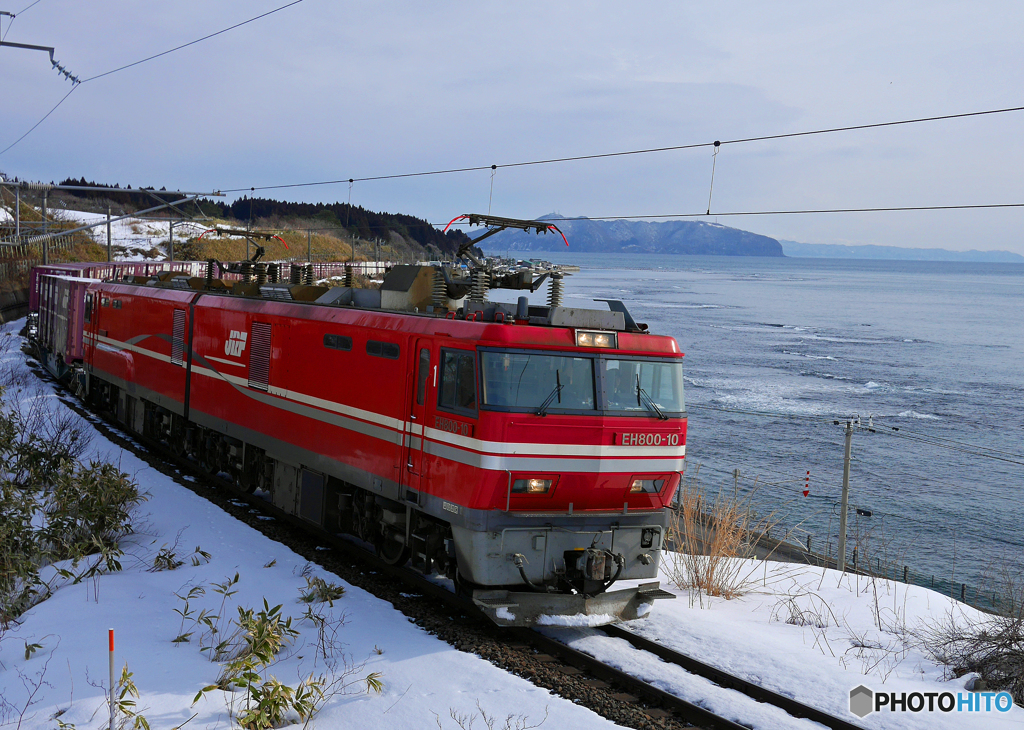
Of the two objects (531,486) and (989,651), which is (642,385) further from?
(989,651)

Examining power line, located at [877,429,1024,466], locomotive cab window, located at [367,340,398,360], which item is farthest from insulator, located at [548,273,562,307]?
power line, located at [877,429,1024,466]

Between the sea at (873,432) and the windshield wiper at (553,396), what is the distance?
5.14m

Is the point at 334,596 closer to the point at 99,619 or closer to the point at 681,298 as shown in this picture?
the point at 99,619

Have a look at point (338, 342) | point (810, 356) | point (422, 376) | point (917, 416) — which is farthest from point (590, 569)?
point (810, 356)

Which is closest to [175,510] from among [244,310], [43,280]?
[244,310]

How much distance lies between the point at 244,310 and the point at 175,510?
3391mm

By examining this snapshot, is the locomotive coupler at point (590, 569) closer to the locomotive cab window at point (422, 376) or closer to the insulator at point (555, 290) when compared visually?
the locomotive cab window at point (422, 376)

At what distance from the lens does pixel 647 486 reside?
9180mm

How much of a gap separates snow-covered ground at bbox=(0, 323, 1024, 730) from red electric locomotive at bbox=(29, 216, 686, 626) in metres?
0.81

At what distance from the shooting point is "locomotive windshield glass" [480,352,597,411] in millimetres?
8391

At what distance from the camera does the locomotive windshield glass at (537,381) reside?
8391 mm

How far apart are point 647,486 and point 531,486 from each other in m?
1.45

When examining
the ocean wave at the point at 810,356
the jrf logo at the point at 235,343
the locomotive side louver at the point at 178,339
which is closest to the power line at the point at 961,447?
the jrf logo at the point at 235,343

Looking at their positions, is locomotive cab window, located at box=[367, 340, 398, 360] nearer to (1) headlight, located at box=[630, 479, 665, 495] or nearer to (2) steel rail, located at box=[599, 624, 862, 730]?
(1) headlight, located at box=[630, 479, 665, 495]
